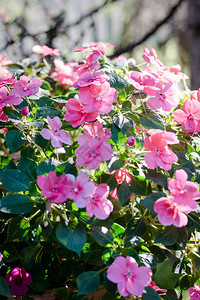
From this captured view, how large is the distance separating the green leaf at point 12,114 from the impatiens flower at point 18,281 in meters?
0.31

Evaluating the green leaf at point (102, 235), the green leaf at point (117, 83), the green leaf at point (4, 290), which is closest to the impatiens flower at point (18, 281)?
the green leaf at point (4, 290)

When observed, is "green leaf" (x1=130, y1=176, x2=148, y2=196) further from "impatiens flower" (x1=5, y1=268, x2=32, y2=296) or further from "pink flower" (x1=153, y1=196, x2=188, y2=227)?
"impatiens flower" (x1=5, y1=268, x2=32, y2=296)

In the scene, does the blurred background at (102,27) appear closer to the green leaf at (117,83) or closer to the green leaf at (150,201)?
the green leaf at (117,83)

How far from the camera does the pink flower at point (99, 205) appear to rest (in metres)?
0.57

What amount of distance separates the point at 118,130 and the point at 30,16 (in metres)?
2.69

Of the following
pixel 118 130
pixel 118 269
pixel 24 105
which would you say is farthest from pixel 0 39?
pixel 118 269

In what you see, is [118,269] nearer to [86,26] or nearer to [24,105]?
[24,105]

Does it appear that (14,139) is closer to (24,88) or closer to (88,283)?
(24,88)

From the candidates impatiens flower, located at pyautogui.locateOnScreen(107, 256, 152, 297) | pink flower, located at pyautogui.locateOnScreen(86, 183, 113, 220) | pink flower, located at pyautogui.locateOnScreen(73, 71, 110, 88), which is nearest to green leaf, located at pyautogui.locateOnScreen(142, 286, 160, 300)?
impatiens flower, located at pyautogui.locateOnScreen(107, 256, 152, 297)

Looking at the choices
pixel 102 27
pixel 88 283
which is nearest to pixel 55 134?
pixel 88 283

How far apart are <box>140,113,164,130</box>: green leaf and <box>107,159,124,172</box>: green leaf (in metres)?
0.09

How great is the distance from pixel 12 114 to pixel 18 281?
338 millimetres

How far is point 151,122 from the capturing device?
69 centimetres

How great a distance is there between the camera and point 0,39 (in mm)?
2484
